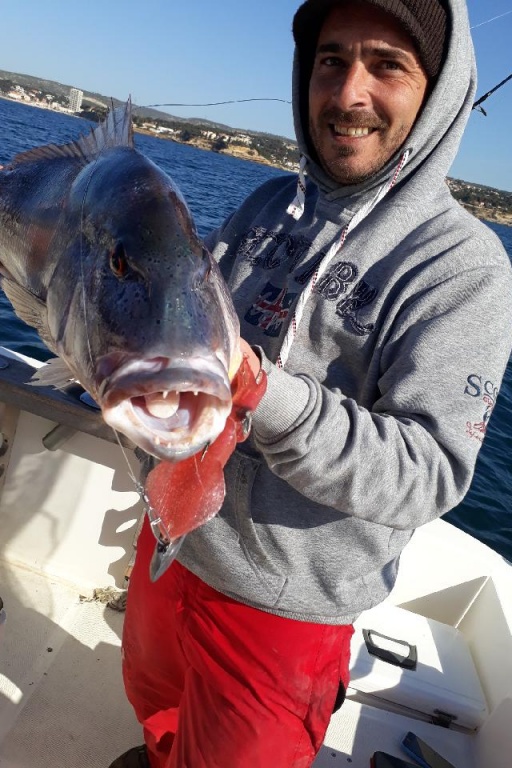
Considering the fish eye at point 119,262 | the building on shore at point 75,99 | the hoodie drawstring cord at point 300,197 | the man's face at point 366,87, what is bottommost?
the fish eye at point 119,262

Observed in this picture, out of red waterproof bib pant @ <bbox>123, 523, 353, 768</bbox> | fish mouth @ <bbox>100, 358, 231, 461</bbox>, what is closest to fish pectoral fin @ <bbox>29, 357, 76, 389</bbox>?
fish mouth @ <bbox>100, 358, 231, 461</bbox>

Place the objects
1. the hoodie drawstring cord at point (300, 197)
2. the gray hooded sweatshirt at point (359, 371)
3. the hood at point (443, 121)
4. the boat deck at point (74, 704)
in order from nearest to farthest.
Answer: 1. the gray hooded sweatshirt at point (359, 371)
2. the hood at point (443, 121)
3. the hoodie drawstring cord at point (300, 197)
4. the boat deck at point (74, 704)

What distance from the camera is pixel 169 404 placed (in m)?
1.13

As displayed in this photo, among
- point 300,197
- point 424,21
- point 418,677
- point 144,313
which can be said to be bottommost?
point 418,677

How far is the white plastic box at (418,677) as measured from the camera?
139 inches

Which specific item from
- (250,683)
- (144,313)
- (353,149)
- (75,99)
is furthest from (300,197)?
(75,99)

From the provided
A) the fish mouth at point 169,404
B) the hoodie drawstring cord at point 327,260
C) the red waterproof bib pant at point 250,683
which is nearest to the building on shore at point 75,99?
the hoodie drawstring cord at point 327,260

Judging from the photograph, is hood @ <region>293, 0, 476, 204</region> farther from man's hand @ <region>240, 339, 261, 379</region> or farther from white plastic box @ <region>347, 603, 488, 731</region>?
white plastic box @ <region>347, 603, 488, 731</region>

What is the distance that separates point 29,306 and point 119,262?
2.15 feet

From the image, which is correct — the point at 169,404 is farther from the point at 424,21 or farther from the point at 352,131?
the point at 424,21

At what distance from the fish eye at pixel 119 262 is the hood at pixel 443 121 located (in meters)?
1.27

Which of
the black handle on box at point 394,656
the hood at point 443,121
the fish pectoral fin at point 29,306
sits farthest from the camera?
the black handle on box at point 394,656

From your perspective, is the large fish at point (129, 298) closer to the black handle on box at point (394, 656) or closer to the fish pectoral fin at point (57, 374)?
the fish pectoral fin at point (57, 374)

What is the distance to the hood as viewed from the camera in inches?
86.6
